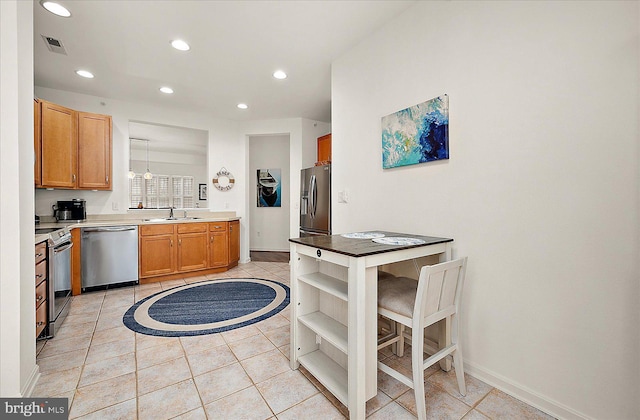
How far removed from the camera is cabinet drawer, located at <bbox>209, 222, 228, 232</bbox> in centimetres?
434

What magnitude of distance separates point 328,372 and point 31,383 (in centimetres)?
180

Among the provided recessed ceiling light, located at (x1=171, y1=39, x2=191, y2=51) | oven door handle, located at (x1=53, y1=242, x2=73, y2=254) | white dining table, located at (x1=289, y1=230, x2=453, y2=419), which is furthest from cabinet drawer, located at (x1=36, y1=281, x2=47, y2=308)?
recessed ceiling light, located at (x1=171, y1=39, x2=191, y2=51)

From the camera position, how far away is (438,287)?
1457mm

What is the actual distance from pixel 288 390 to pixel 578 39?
245cm

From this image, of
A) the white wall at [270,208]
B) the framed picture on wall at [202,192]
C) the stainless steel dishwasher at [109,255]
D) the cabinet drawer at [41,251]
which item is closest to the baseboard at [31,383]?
the cabinet drawer at [41,251]

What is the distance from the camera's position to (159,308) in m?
2.98

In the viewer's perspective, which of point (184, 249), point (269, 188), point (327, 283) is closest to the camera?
point (327, 283)

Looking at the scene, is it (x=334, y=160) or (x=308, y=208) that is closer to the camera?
(x=334, y=160)

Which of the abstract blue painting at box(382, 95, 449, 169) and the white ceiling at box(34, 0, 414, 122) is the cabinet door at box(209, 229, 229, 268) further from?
the abstract blue painting at box(382, 95, 449, 169)

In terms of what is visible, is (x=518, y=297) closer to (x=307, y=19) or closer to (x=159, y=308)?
(x=307, y=19)

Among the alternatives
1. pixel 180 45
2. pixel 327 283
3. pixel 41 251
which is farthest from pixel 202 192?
pixel 327 283

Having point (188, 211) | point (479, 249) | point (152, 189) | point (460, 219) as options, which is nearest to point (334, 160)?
point (460, 219)

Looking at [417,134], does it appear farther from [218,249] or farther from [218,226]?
[218,249]

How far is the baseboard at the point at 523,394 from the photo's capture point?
4.66ft
